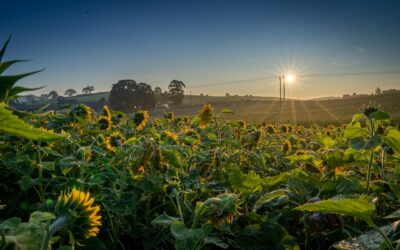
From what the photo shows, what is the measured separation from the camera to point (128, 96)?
2825 inches

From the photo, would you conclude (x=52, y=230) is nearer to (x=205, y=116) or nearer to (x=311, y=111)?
(x=205, y=116)

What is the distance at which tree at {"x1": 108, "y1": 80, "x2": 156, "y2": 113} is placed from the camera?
70625mm

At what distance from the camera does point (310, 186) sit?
1.75 metres

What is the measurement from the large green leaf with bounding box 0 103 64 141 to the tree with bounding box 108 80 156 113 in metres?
70.7

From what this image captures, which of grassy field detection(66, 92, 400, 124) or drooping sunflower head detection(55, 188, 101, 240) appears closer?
drooping sunflower head detection(55, 188, 101, 240)

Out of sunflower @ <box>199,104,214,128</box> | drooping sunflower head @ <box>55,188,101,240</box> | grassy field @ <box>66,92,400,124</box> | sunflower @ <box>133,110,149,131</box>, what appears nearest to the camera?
→ drooping sunflower head @ <box>55,188,101,240</box>

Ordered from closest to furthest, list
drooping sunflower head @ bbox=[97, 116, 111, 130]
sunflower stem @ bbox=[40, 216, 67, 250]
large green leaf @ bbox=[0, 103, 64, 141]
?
large green leaf @ bbox=[0, 103, 64, 141] < sunflower stem @ bbox=[40, 216, 67, 250] < drooping sunflower head @ bbox=[97, 116, 111, 130]

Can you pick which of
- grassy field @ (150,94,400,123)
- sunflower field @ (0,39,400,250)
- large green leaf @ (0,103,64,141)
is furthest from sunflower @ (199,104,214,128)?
grassy field @ (150,94,400,123)

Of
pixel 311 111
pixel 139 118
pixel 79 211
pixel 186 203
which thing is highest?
pixel 139 118

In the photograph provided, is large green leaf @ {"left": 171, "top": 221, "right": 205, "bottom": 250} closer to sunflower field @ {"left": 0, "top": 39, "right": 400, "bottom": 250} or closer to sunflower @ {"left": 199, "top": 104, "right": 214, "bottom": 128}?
sunflower field @ {"left": 0, "top": 39, "right": 400, "bottom": 250}

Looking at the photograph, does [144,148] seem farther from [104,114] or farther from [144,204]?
[104,114]

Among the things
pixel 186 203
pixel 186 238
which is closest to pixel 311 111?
pixel 186 203

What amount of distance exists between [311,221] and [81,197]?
2.88 feet

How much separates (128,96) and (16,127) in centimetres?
7284
